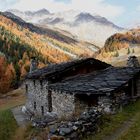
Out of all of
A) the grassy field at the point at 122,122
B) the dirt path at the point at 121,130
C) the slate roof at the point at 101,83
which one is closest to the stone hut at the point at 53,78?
the slate roof at the point at 101,83

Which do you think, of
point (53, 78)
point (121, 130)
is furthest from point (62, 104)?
point (121, 130)

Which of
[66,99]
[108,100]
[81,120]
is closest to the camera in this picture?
[81,120]

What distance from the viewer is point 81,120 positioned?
24.3m

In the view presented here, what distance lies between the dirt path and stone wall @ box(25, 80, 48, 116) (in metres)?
17.7

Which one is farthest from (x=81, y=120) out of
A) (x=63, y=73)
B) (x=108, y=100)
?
(x=63, y=73)

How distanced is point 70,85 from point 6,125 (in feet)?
38.8

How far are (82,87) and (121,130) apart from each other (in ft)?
32.7

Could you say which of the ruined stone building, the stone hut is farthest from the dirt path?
the stone hut

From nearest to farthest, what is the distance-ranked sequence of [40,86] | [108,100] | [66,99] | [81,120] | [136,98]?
[81,120] → [108,100] → [136,98] → [66,99] → [40,86]

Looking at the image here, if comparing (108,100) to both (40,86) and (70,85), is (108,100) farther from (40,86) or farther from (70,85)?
(40,86)

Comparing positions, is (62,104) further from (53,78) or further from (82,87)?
Answer: (53,78)

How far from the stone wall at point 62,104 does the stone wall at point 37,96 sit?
13.3 ft

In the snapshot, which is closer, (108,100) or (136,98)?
(108,100)

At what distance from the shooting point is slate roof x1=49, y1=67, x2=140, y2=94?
31672mm
